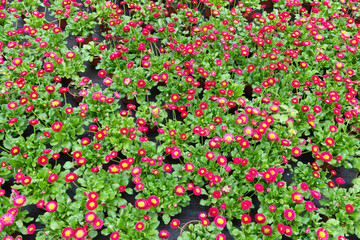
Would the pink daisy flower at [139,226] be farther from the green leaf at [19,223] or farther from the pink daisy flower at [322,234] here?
the pink daisy flower at [322,234]

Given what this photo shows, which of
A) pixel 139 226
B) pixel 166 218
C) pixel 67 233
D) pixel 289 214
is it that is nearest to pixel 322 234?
pixel 289 214

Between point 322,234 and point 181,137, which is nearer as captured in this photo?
point 322,234

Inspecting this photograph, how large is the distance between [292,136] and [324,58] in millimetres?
1880

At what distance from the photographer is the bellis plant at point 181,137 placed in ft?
10.5

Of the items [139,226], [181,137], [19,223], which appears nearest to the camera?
[139,226]

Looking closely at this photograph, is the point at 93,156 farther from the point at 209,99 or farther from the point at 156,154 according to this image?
the point at 209,99

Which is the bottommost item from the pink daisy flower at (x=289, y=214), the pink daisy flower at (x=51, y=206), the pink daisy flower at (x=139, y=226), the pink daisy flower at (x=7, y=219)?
the pink daisy flower at (x=7, y=219)

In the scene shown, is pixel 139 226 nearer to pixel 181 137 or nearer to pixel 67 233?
pixel 67 233

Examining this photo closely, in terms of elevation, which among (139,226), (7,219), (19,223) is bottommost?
(19,223)

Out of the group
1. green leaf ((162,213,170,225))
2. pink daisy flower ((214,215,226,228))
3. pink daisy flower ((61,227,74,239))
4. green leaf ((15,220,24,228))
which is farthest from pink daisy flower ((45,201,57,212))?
pink daisy flower ((214,215,226,228))

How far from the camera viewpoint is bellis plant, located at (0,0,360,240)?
3.20m

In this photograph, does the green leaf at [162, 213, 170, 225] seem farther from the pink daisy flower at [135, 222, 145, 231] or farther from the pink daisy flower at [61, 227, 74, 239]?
the pink daisy flower at [61, 227, 74, 239]

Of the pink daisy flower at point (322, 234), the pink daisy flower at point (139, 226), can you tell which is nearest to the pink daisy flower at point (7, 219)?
the pink daisy flower at point (139, 226)

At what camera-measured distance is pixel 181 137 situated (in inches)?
152
